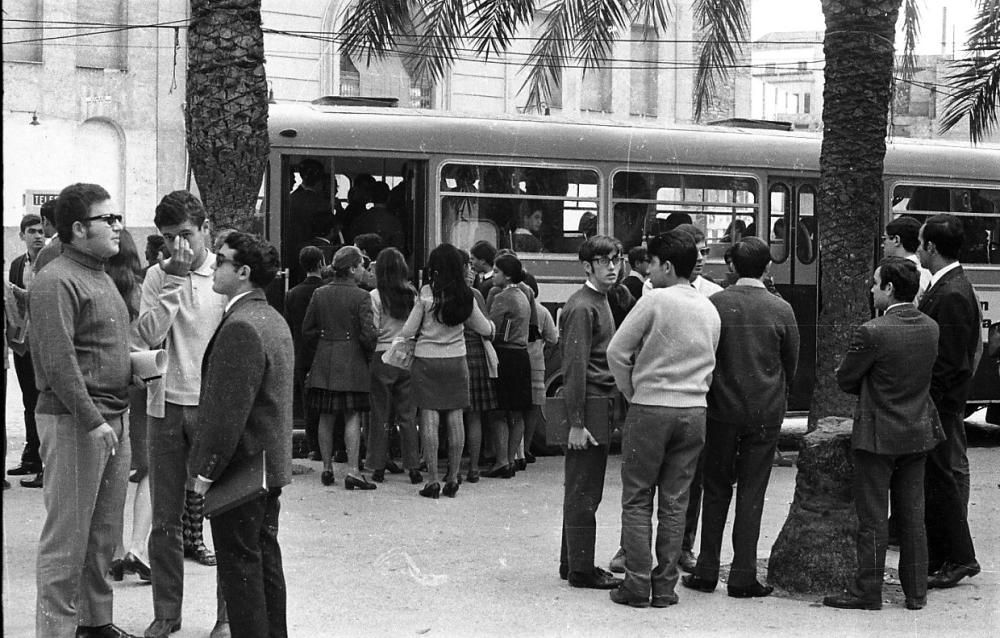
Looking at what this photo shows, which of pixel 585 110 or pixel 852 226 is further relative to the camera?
pixel 585 110

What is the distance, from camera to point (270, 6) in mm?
25297

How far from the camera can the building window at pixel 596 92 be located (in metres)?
28.2

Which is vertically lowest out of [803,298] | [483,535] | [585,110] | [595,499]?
[483,535]

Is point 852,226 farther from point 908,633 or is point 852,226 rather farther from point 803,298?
point 803,298

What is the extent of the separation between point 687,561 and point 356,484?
331 cm

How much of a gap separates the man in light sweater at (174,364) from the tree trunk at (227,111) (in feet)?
8.56

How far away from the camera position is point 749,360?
21.5 ft

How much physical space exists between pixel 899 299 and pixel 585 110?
2260cm

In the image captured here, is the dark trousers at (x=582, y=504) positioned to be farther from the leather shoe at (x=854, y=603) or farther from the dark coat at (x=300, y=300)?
the dark coat at (x=300, y=300)

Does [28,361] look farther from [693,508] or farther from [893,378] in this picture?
[893,378]

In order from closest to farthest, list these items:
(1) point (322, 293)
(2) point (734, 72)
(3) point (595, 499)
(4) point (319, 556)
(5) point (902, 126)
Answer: (3) point (595, 499)
(4) point (319, 556)
(1) point (322, 293)
(2) point (734, 72)
(5) point (902, 126)

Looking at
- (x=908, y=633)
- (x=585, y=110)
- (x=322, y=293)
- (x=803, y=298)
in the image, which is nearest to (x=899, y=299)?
(x=908, y=633)

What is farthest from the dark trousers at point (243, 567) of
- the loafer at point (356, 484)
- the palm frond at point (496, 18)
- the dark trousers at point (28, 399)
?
the palm frond at point (496, 18)

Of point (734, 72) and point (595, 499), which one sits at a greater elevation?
point (734, 72)
